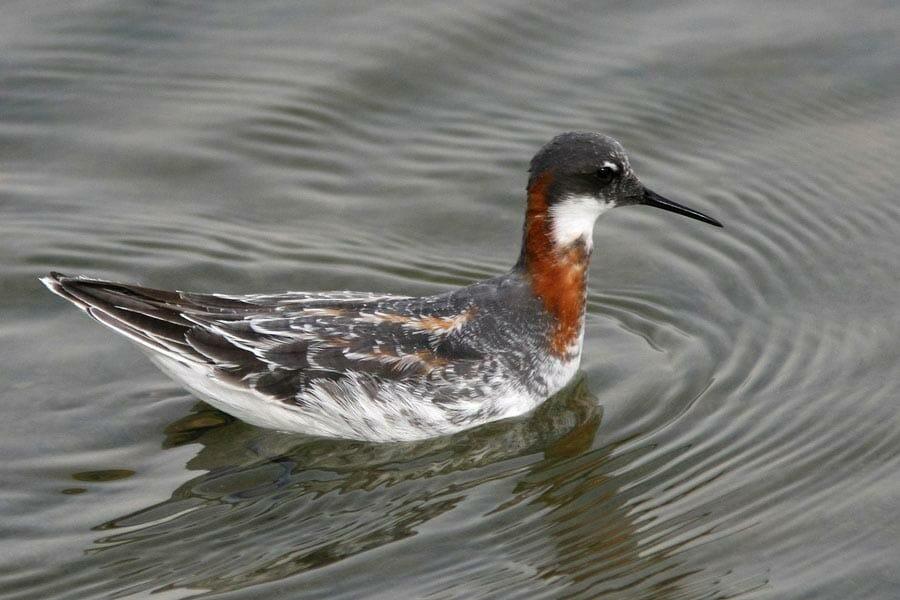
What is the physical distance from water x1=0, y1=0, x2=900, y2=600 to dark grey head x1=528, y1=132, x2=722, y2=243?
0.88 m

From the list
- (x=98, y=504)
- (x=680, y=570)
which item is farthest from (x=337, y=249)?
(x=680, y=570)

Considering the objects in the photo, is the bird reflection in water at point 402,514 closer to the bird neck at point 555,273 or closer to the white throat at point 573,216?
the bird neck at point 555,273

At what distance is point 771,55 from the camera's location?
35.9ft

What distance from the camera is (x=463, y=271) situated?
9.27 metres

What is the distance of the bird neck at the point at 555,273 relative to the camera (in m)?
8.12

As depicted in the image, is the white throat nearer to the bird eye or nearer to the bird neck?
the bird neck

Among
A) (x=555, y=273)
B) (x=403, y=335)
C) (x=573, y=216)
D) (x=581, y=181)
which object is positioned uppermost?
(x=581, y=181)

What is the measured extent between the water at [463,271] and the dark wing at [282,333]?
1.39 ft

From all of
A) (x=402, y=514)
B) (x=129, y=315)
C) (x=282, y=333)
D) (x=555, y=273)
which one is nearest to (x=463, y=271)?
(x=555, y=273)

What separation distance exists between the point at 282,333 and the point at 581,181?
5.78ft

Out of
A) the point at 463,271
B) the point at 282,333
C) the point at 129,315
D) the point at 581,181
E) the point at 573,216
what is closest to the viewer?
the point at 129,315

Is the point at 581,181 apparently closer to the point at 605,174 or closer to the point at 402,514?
the point at 605,174

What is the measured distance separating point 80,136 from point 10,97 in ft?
2.06

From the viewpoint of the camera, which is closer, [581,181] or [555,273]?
[581,181]
